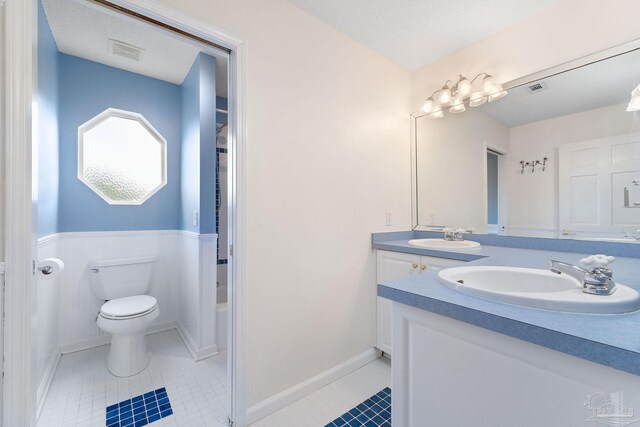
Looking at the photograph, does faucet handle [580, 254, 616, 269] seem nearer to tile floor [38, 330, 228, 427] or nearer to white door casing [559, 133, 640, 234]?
white door casing [559, 133, 640, 234]

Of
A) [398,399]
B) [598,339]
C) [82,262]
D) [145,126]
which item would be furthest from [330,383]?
[145,126]

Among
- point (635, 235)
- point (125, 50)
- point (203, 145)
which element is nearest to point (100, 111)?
point (125, 50)

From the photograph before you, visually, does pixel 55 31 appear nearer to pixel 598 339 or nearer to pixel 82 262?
pixel 82 262

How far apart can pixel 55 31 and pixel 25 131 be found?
161cm

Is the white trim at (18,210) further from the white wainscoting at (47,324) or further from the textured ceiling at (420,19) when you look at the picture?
the textured ceiling at (420,19)

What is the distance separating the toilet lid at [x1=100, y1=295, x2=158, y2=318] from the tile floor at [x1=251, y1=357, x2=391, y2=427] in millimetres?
1151

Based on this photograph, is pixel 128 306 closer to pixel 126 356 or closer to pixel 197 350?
pixel 126 356

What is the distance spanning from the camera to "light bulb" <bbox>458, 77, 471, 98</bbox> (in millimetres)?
1965

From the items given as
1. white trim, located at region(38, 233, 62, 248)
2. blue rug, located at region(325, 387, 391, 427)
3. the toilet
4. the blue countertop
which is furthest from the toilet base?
the blue countertop

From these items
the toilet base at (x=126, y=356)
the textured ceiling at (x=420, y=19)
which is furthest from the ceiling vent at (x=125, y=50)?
the toilet base at (x=126, y=356)

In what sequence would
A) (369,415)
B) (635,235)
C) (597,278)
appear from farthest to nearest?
(369,415) → (635,235) → (597,278)

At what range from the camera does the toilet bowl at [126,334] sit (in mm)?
1808

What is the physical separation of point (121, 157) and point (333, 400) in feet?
8.68

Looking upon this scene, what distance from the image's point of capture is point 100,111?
230 cm
